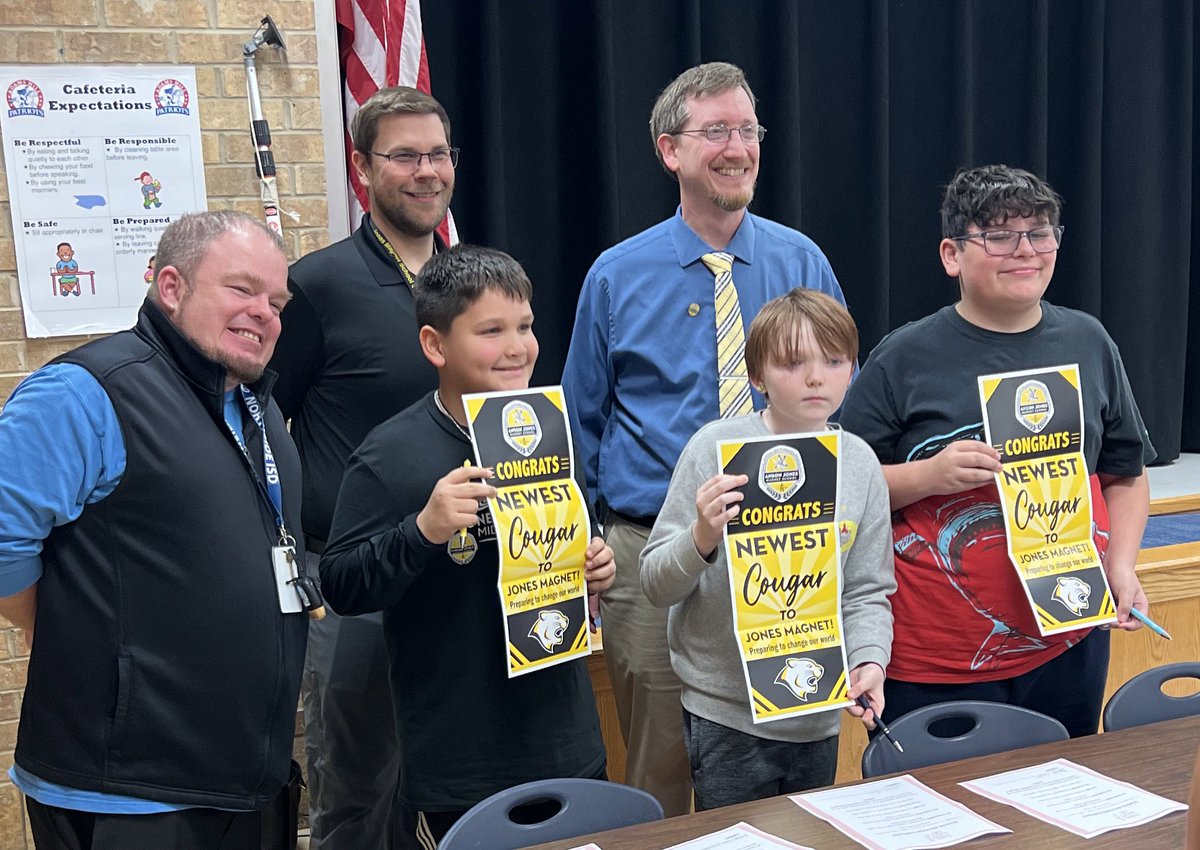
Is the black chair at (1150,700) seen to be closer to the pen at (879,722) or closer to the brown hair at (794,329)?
the pen at (879,722)

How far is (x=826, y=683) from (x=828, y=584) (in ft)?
0.51

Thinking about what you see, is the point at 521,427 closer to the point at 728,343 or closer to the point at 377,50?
the point at 728,343

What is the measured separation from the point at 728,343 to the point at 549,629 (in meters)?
0.91

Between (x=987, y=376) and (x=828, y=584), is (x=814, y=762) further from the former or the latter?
(x=987, y=376)

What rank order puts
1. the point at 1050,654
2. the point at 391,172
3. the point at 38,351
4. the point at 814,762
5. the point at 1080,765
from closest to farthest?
the point at 1080,765 < the point at 814,762 < the point at 1050,654 < the point at 391,172 < the point at 38,351

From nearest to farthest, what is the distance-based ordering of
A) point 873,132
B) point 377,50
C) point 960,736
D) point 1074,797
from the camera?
1. point 1074,797
2. point 960,736
3. point 377,50
4. point 873,132

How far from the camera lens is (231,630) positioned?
5.83 ft

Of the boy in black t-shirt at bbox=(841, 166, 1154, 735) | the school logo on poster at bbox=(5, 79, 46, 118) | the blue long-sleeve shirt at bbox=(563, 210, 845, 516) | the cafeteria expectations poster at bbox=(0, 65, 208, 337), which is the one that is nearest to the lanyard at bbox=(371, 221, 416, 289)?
the blue long-sleeve shirt at bbox=(563, 210, 845, 516)

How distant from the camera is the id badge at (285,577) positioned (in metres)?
1.85

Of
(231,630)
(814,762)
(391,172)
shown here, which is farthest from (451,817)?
(391,172)

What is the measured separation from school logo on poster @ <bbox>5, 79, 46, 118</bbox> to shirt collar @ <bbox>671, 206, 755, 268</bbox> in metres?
1.70

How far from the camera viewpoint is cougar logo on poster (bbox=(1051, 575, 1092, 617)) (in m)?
2.07

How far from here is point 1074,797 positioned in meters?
1.68

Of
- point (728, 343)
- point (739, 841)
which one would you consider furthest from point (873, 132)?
point (739, 841)
